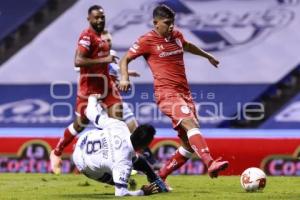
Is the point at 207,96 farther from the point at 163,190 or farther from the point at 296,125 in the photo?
the point at 163,190

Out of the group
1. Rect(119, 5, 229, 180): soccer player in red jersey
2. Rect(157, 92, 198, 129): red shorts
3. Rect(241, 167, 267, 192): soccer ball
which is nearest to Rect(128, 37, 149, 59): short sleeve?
Rect(119, 5, 229, 180): soccer player in red jersey

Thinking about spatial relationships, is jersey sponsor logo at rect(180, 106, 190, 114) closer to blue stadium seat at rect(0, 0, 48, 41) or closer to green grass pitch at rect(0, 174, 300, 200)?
green grass pitch at rect(0, 174, 300, 200)

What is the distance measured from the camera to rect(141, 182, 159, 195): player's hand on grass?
8305 millimetres

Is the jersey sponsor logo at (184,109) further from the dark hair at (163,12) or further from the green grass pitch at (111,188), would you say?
the dark hair at (163,12)

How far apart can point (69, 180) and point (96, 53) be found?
1.57m

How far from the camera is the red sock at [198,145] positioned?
8258mm

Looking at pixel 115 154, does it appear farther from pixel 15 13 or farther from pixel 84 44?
pixel 15 13

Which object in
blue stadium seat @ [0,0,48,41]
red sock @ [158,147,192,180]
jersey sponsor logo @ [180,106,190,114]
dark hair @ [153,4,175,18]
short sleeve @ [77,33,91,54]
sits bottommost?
red sock @ [158,147,192,180]

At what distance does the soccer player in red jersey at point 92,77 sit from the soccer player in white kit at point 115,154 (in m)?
2.41

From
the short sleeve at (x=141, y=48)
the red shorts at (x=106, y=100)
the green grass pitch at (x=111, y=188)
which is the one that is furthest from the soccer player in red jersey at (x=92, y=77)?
the short sleeve at (x=141, y=48)

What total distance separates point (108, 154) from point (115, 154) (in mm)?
92

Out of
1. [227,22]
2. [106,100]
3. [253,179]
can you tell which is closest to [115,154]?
[253,179]

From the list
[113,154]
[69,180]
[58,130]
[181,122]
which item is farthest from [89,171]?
[58,130]

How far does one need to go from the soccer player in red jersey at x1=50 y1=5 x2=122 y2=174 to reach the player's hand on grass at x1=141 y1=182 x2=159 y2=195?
2493 mm
